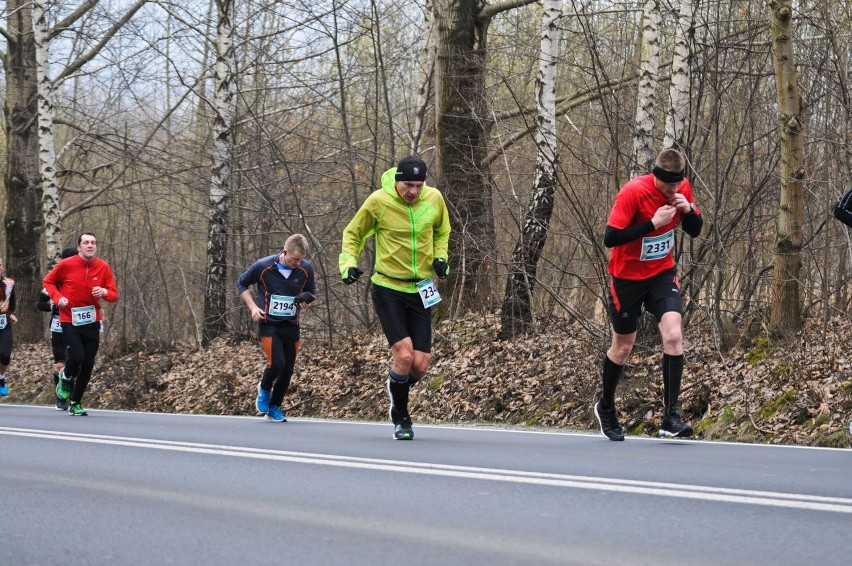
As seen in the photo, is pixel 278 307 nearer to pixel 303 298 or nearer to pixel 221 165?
pixel 303 298

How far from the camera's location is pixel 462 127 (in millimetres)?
17234

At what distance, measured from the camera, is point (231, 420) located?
527 inches

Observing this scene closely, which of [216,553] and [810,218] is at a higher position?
[810,218]

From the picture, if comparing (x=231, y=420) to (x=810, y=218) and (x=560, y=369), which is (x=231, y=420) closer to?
(x=560, y=369)

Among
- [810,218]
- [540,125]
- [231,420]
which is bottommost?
[231,420]

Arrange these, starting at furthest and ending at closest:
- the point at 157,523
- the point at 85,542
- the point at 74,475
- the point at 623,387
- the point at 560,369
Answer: the point at 560,369
the point at 623,387
the point at 74,475
the point at 157,523
the point at 85,542

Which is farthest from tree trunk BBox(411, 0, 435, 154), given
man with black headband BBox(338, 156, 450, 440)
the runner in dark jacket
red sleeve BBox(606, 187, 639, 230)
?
red sleeve BBox(606, 187, 639, 230)

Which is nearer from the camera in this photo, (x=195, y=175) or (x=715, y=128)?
(x=715, y=128)

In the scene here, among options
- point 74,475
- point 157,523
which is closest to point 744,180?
point 74,475

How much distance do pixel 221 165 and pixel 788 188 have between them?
11220 mm

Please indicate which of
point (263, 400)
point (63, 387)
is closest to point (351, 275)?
point (263, 400)

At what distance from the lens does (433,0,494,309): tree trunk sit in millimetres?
16891

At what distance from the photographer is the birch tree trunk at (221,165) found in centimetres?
2108

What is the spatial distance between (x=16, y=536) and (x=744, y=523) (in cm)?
317
